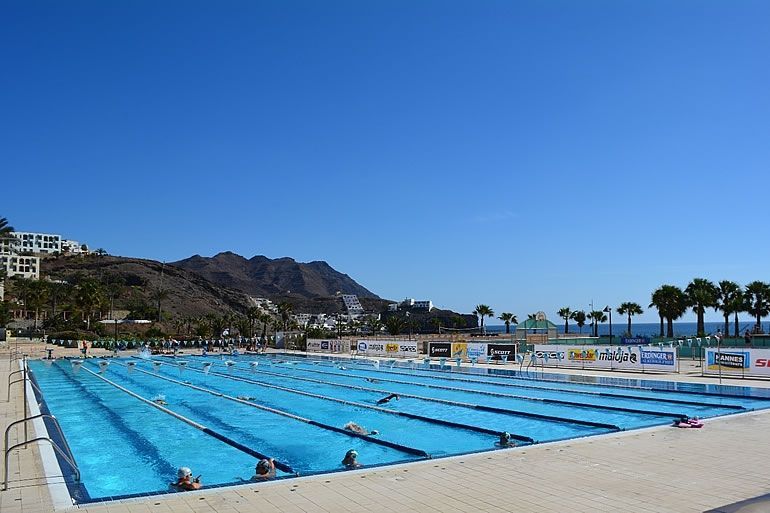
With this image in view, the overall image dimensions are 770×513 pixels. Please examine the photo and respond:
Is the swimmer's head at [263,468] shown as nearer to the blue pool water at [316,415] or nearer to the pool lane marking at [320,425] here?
the blue pool water at [316,415]

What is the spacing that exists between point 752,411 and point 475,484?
10.9 metres

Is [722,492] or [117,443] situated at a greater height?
[722,492]

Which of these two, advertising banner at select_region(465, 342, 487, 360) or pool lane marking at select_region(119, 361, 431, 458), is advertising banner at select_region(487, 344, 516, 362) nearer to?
advertising banner at select_region(465, 342, 487, 360)

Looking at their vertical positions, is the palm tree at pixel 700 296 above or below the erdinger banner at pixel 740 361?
above

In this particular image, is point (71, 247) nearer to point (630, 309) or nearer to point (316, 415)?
point (630, 309)

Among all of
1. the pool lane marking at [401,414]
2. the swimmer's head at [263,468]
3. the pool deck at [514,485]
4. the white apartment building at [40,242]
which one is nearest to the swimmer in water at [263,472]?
the swimmer's head at [263,468]

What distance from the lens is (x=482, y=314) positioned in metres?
93.2

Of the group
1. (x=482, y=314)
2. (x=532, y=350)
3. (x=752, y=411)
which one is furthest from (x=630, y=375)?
(x=482, y=314)

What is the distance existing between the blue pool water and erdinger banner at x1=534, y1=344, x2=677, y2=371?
3975mm

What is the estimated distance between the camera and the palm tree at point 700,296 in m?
60.3

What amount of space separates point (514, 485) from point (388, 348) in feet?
116

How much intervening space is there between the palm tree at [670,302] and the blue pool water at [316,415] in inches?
1629

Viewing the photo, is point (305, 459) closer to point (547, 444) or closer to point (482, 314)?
point (547, 444)

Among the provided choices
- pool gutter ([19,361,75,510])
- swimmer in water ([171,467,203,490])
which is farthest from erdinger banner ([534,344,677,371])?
pool gutter ([19,361,75,510])
